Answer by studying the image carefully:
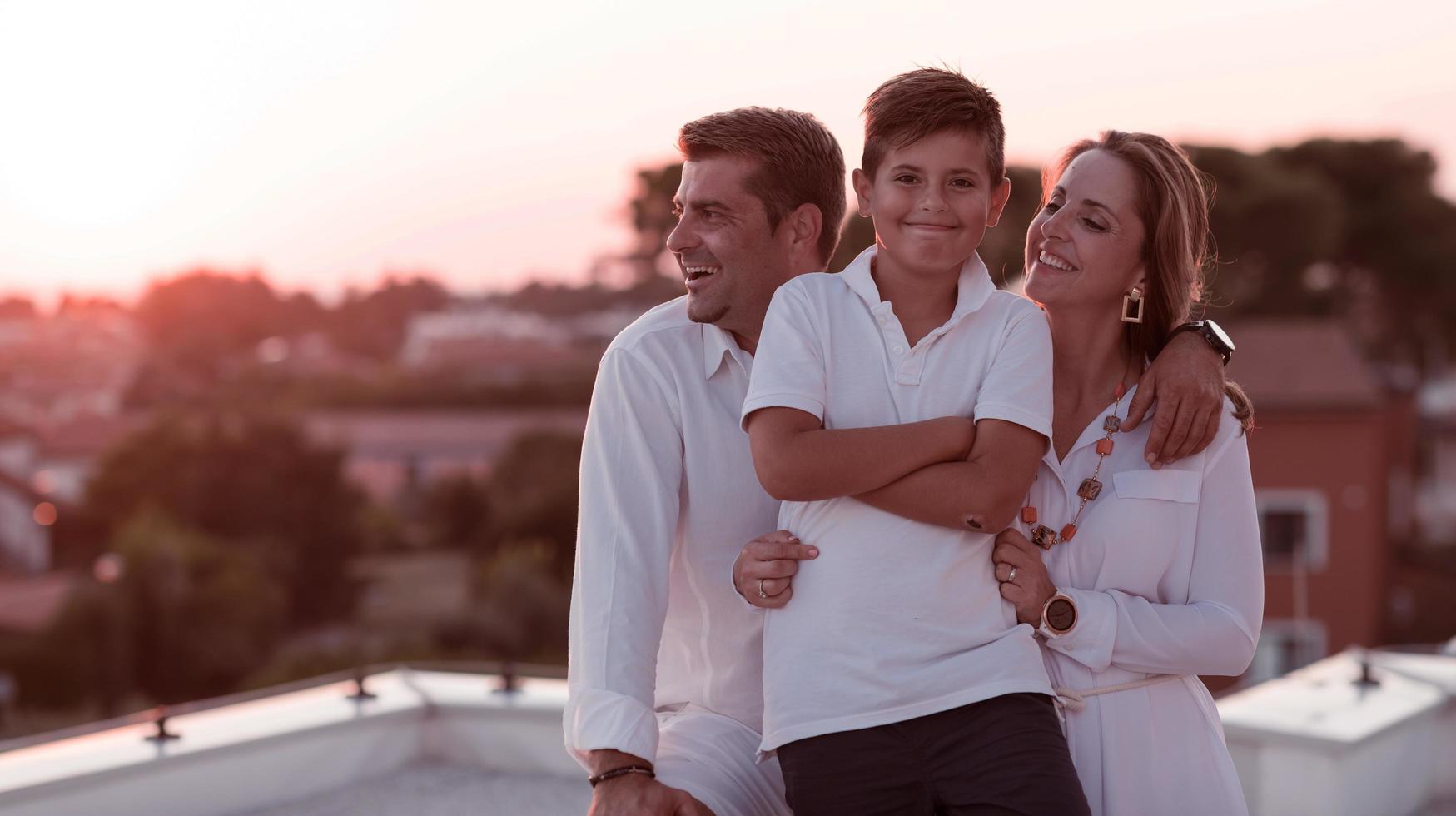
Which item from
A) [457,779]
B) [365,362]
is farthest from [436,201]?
[457,779]

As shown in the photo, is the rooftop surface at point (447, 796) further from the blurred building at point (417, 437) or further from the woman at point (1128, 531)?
the blurred building at point (417, 437)

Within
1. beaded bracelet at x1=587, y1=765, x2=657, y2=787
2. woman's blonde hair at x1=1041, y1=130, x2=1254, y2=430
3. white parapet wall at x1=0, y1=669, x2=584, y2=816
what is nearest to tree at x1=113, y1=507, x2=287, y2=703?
white parapet wall at x1=0, y1=669, x2=584, y2=816

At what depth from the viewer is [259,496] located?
29734 mm

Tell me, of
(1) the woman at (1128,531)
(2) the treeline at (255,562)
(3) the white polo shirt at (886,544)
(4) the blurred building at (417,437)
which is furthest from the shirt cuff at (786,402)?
(4) the blurred building at (417,437)

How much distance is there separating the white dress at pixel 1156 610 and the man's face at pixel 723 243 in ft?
1.54

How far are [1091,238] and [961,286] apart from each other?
0.26 m

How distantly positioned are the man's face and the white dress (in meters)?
0.47

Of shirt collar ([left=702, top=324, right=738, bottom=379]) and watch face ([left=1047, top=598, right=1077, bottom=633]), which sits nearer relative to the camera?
watch face ([left=1047, top=598, right=1077, bottom=633])

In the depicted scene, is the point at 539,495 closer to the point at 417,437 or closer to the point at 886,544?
the point at 417,437

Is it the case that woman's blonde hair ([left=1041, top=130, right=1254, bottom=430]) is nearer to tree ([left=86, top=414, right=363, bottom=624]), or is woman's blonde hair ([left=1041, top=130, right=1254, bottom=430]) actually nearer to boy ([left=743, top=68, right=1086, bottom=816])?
boy ([left=743, top=68, right=1086, bottom=816])

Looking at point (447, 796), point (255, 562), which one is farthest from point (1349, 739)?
point (255, 562)

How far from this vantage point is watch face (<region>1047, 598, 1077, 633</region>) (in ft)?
5.28

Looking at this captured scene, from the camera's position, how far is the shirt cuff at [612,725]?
1.67 m

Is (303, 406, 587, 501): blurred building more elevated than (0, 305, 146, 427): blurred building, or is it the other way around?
(0, 305, 146, 427): blurred building
